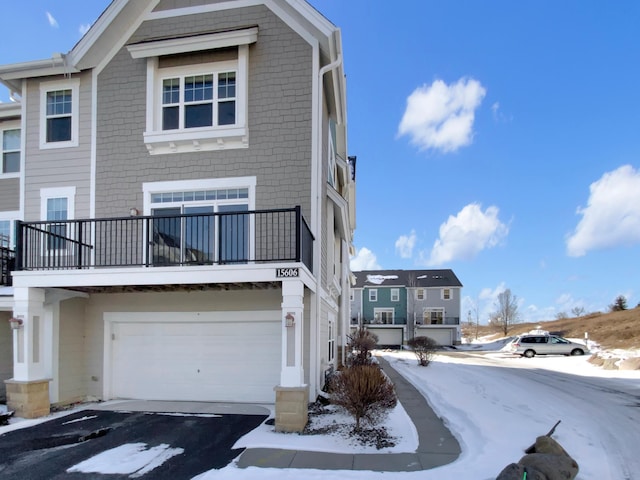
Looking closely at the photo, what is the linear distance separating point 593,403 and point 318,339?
7.50 m

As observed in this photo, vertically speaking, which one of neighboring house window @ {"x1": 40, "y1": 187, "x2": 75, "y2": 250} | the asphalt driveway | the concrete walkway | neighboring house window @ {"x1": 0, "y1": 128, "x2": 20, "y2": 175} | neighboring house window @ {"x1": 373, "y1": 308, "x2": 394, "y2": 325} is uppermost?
neighboring house window @ {"x1": 0, "y1": 128, "x2": 20, "y2": 175}

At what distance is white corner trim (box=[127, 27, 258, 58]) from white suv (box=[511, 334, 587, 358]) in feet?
87.2

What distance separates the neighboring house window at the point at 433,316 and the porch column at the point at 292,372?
40310 millimetres

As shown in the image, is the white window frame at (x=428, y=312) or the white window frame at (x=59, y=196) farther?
the white window frame at (x=428, y=312)

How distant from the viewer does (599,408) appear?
10.6 meters

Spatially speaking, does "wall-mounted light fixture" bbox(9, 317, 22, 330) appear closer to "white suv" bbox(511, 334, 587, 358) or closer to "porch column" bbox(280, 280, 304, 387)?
"porch column" bbox(280, 280, 304, 387)

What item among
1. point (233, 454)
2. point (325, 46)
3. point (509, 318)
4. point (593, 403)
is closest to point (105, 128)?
point (325, 46)

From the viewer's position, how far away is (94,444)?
726cm

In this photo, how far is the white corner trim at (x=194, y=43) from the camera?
10227mm

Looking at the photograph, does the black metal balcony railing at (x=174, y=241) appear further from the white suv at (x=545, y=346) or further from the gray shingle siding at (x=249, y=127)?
the white suv at (x=545, y=346)

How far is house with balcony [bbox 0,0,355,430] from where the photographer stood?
33.1 ft

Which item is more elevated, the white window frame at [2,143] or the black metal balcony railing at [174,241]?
the white window frame at [2,143]

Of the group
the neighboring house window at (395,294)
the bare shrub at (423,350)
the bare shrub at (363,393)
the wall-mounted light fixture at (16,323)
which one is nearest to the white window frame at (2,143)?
the wall-mounted light fixture at (16,323)

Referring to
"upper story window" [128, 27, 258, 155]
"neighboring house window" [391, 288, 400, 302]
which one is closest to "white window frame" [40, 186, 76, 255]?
"upper story window" [128, 27, 258, 155]
